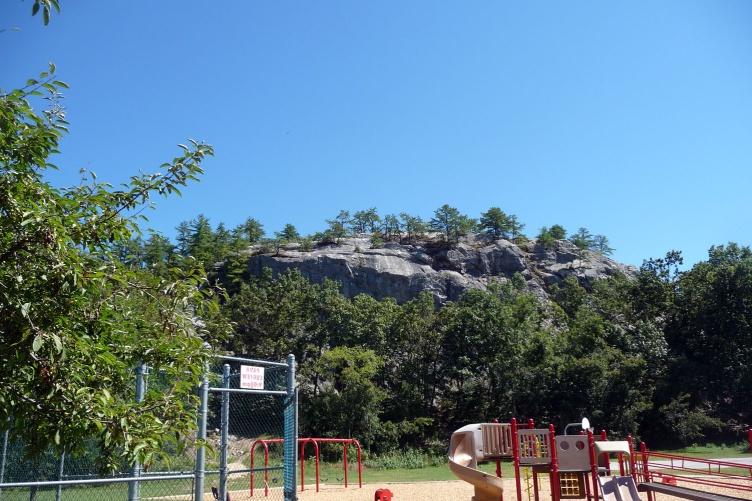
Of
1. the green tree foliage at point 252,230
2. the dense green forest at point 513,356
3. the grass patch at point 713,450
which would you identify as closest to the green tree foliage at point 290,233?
the green tree foliage at point 252,230

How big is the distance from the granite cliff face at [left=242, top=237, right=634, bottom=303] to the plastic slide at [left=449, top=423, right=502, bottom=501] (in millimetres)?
49082

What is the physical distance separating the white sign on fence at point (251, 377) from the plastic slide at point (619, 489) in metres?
7.46

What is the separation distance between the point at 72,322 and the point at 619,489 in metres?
11.3

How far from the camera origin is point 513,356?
41594 mm

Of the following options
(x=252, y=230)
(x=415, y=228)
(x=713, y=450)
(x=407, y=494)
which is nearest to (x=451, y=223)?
(x=415, y=228)

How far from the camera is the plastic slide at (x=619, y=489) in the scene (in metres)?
12.0

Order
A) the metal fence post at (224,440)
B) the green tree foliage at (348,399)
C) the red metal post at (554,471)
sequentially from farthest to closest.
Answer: the green tree foliage at (348,399), the red metal post at (554,471), the metal fence post at (224,440)

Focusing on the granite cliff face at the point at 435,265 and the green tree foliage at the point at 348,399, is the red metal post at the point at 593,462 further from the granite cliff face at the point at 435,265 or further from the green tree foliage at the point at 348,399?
the granite cliff face at the point at 435,265

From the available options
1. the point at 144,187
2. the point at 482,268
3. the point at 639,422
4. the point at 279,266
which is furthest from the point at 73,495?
the point at 482,268

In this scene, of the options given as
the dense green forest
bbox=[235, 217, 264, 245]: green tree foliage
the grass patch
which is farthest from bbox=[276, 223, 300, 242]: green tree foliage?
the grass patch

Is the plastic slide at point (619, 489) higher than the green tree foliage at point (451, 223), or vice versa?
the green tree foliage at point (451, 223)

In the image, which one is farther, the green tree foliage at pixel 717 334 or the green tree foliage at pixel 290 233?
the green tree foliage at pixel 290 233

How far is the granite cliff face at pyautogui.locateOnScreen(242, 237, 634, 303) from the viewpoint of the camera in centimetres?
6431

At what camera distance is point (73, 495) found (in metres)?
12.3
